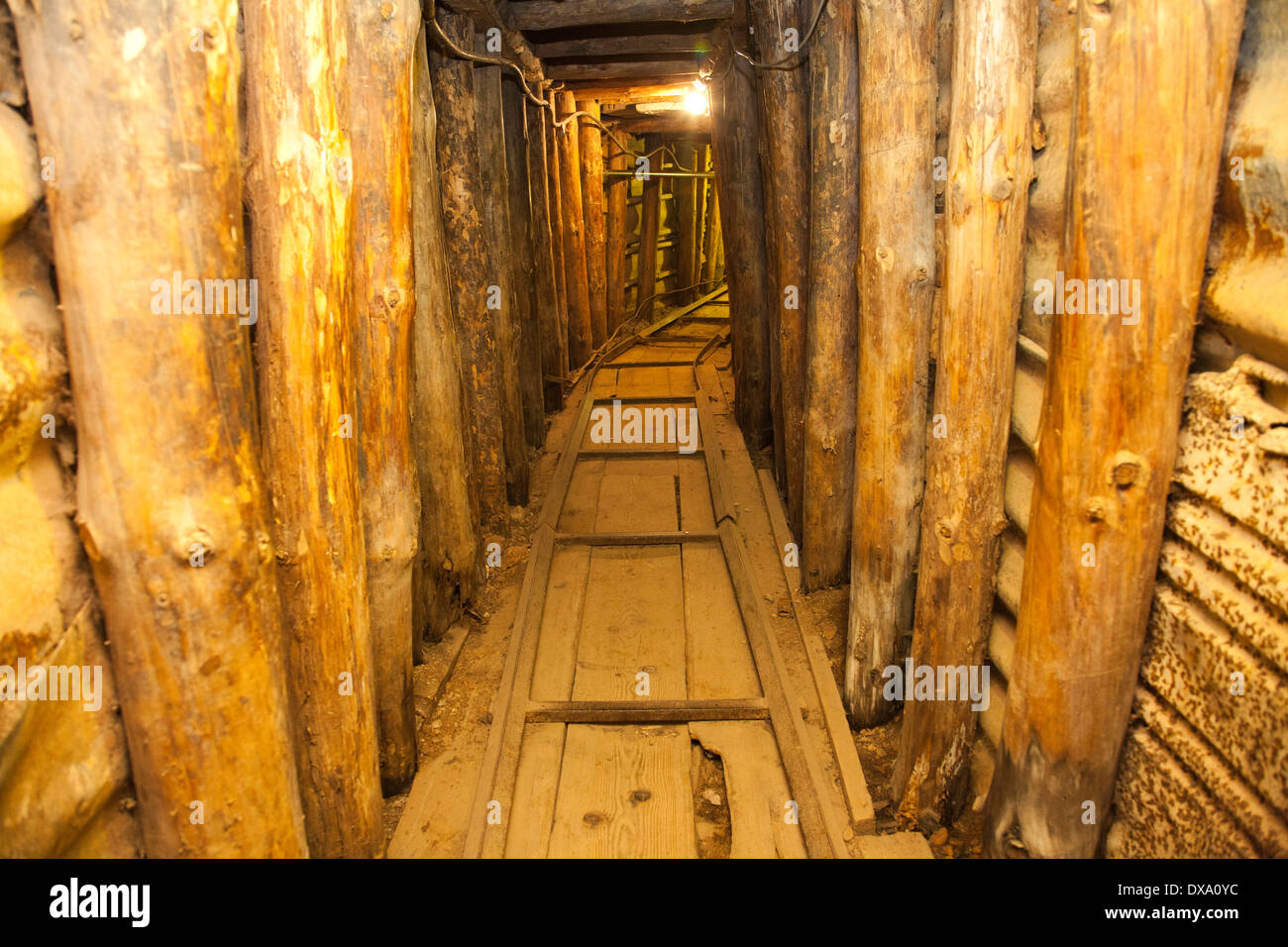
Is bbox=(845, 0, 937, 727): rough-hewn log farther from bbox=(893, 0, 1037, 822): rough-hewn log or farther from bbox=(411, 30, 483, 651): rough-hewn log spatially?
bbox=(411, 30, 483, 651): rough-hewn log

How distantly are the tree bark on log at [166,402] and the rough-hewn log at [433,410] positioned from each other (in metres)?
1.63

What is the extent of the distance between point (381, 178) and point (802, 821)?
250 cm

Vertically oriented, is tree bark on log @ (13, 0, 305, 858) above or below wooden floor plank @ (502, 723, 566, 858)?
above

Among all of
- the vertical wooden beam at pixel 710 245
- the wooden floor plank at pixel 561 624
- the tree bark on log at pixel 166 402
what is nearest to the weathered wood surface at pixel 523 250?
the wooden floor plank at pixel 561 624

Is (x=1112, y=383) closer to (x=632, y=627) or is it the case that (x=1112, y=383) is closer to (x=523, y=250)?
(x=632, y=627)

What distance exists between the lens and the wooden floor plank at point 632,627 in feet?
11.9

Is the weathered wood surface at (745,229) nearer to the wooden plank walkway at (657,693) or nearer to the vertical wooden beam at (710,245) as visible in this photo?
the wooden plank walkway at (657,693)

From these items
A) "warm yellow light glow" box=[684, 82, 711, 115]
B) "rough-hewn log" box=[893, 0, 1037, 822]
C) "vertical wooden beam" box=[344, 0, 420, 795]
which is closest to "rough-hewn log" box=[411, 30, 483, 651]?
"vertical wooden beam" box=[344, 0, 420, 795]

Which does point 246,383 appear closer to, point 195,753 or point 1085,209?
point 195,753

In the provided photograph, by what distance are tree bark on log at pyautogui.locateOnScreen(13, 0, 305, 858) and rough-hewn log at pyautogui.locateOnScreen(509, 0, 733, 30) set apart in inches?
171

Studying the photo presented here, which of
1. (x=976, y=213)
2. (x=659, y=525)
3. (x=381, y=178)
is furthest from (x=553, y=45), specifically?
(x=976, y=213)

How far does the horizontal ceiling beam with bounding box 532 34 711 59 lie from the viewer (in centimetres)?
637

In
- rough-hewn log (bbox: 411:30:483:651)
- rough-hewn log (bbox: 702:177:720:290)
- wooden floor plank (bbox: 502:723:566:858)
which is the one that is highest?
rough-hewn log (bbox: 702:177:720:290)

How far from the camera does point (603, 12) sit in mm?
5547
